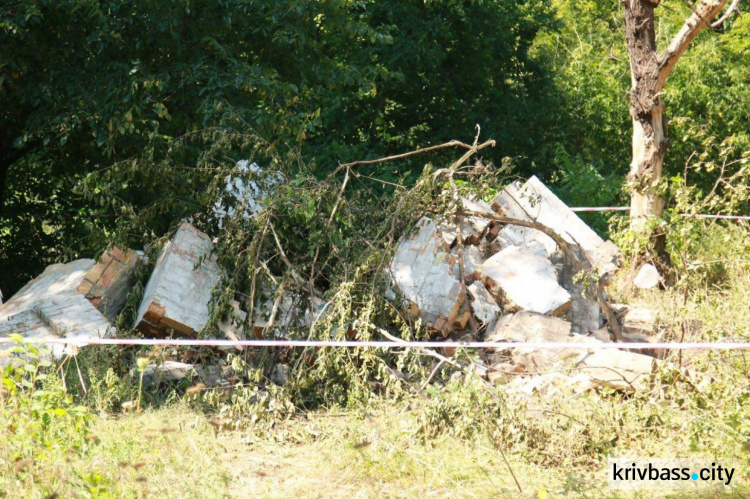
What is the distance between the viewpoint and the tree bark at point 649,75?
8.33m

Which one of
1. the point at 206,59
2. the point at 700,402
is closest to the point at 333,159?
the point at 206,59

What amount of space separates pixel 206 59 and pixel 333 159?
16.1 feet

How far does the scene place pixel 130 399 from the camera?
18.1ft

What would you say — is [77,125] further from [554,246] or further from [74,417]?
[554,246]

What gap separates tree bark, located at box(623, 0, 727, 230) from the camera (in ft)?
27.3

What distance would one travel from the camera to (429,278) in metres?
6.59

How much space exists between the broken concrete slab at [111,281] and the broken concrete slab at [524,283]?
2.89 metres

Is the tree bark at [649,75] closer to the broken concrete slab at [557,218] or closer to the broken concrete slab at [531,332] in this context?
the broken concrete slab at [557,218]

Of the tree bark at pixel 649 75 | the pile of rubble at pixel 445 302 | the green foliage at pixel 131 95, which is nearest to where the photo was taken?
the pile of rubble at pixel 445 302

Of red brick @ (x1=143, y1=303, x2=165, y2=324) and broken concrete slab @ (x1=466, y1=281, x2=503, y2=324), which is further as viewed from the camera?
broken concrete slab @ (x1=466, y1=281, x2=503, y2=324)

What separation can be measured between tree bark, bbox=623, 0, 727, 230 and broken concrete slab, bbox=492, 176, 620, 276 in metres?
0.53

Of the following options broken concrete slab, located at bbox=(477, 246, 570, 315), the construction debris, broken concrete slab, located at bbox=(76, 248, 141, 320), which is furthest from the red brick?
broken concrete slab, located at bbox=(477, 246, 570, 315)

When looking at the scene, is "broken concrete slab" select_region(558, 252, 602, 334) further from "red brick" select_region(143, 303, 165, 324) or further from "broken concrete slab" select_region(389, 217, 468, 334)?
"red brick" select_region(143, 303, 165, 324)

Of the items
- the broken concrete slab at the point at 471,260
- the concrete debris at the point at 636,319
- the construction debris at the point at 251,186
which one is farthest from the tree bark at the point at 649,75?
the construction debris at the point at 251,186
